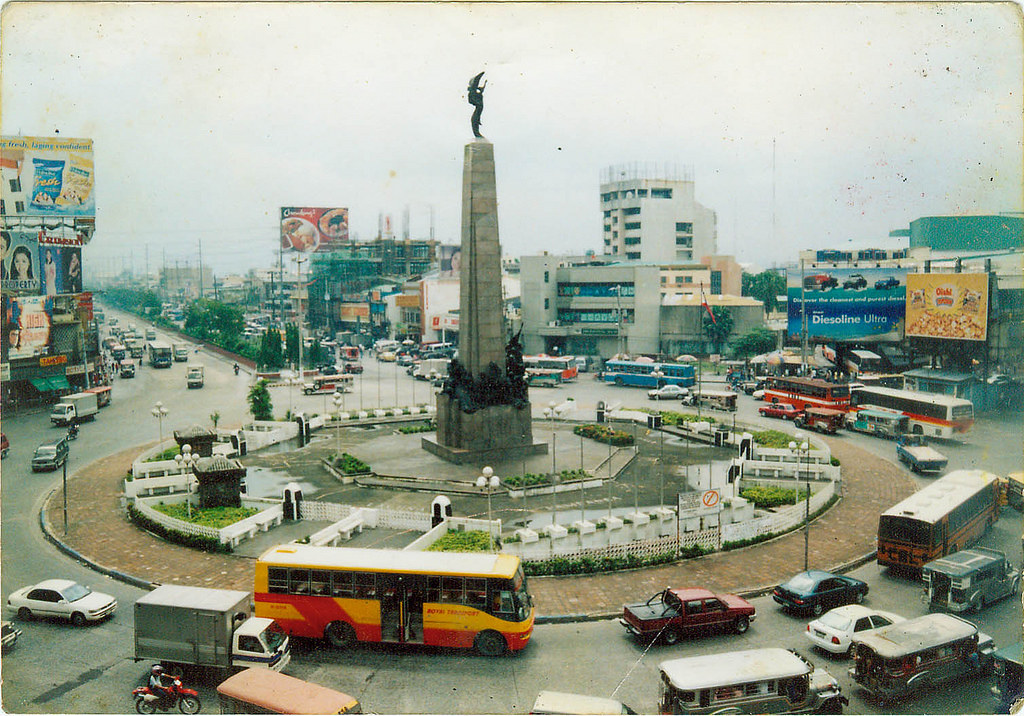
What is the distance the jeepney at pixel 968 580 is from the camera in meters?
13.5

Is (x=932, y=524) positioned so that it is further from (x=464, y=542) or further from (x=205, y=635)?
(x=205, y=635)


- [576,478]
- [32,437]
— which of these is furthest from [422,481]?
[32,437]

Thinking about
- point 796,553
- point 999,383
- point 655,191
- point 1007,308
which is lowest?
point 796,553

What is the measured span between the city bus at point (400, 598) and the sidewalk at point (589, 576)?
189 cm

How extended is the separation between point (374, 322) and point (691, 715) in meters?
67.0

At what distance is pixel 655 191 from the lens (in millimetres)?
80625

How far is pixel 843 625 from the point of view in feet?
40.5

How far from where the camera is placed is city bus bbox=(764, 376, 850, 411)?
105 ft

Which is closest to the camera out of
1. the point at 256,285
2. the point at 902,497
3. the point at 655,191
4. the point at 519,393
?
the point at 902,497

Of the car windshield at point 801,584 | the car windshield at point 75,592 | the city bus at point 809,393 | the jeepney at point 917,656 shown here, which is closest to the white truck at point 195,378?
the city bus at point 809,393

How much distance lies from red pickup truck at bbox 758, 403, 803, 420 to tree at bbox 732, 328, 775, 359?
18821 mm

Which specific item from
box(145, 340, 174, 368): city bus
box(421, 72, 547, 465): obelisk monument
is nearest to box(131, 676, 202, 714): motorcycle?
box(421, 72, 547, 465): obelisk monument

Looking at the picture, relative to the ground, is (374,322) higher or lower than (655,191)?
lower

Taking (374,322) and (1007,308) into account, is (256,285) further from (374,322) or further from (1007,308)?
(1007,308)
